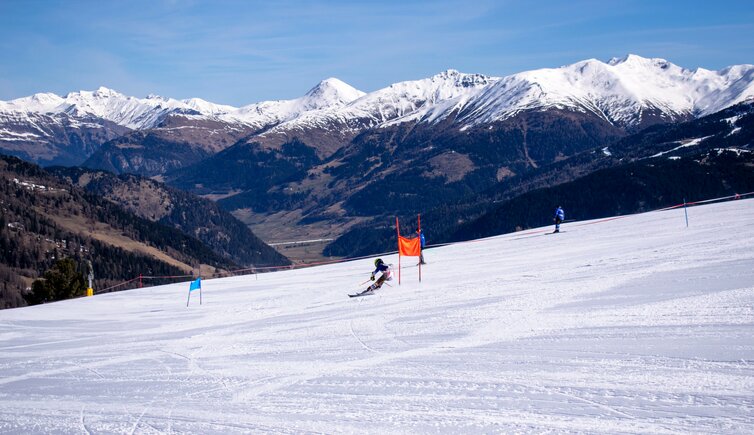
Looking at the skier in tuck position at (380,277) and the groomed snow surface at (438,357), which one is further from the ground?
the skier in tuck position at (380,277)

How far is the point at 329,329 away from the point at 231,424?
7456 millimetres

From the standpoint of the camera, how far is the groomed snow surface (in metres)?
9.69

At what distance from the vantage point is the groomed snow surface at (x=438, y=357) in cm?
969

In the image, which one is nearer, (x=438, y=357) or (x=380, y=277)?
(x=438, y=357)

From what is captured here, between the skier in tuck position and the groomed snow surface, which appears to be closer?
the groomed snow surface

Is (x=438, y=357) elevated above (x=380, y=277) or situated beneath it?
situated beneath

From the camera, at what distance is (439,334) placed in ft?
50.5

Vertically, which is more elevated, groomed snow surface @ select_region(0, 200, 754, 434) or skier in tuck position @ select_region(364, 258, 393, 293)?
skier in tuck position @ select_region(364, 258, 393, 293)

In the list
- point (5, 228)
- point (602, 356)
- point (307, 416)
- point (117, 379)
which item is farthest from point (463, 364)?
point (5, 228)

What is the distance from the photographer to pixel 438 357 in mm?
13219

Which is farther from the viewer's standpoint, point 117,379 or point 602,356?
point 117,379

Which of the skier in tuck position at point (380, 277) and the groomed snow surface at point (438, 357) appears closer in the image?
the groomed snow surface at point (438, 357)

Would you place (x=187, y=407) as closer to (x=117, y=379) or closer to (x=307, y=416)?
(x=307, y=416)

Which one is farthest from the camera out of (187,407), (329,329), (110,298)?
(110,298)
